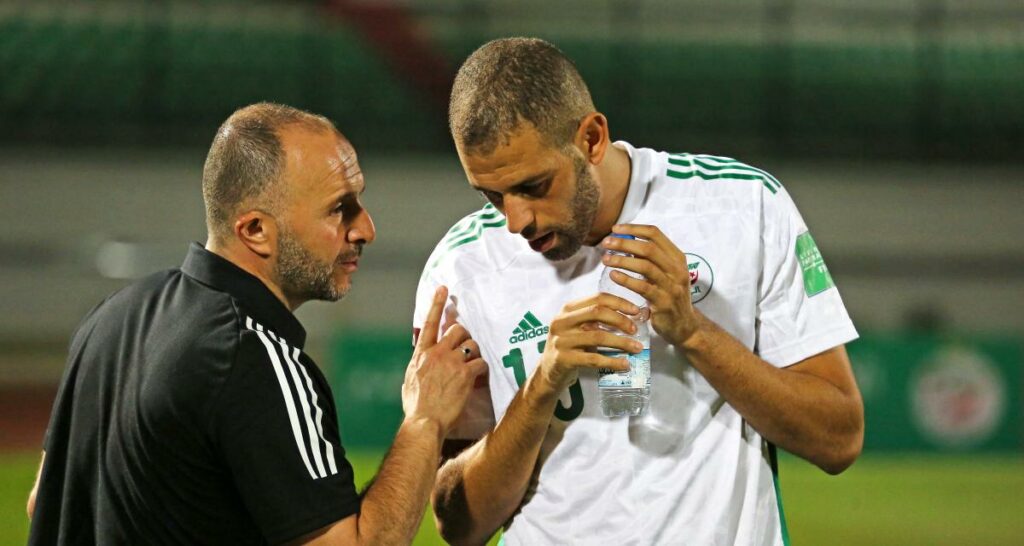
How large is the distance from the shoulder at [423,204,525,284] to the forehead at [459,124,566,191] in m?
0.26

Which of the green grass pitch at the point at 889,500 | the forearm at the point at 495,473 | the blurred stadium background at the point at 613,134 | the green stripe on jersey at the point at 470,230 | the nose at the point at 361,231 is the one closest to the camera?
the forearm at the point at 495,473

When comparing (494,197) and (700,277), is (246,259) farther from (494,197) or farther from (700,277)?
(700,277)

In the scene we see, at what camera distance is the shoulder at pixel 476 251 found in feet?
9.87

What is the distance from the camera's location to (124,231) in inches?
550

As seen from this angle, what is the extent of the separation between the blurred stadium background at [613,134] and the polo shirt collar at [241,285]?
23.6 feet

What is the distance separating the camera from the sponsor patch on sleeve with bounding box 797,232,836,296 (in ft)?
9.21

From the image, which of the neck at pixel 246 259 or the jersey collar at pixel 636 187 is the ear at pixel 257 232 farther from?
the jersey collar at pixel 636 187

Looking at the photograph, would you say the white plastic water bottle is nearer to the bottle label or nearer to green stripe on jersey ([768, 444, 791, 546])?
the bottle label

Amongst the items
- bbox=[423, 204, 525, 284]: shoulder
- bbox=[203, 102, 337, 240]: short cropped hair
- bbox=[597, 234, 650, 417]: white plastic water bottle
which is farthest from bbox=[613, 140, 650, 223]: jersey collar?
bbox=[203, 102, 337, 240]: short cropped hair

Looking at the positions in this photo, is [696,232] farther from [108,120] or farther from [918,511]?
[108,120]

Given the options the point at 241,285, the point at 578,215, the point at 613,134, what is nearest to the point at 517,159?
the point at 578,215

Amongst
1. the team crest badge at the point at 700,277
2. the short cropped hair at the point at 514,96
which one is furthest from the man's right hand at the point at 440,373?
the team crest badge at the point at 700,277

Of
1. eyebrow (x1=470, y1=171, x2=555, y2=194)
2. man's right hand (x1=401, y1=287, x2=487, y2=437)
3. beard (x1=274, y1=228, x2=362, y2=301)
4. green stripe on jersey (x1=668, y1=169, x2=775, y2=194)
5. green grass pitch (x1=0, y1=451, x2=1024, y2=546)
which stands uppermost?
eyebrow (x1=470, y1=171, x2=555, y2=194)

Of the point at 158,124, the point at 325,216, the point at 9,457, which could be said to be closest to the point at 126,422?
the point at 325,216
